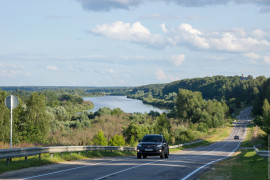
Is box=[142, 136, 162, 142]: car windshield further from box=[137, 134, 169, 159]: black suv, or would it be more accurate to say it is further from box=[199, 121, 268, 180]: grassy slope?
box=[199, 121, 268, 180]: grassy slope

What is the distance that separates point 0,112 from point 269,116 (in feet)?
146

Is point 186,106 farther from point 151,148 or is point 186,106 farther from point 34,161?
point 34,161

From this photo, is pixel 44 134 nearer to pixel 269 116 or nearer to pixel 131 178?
pixel 269 116

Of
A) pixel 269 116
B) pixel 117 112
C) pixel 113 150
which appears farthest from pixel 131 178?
pixel 117 112

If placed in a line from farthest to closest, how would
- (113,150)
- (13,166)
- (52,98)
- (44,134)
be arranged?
(52,98) → (44,134) → (113,150) → (13,166)

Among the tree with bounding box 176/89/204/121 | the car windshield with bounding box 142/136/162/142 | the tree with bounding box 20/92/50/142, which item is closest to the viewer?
the car windshield with bounding box 142/136/162/142

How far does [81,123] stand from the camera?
95500mm

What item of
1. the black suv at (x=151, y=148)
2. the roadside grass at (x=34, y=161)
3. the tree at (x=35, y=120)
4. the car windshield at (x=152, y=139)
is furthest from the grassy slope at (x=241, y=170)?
the tree at (x=35, y=120)

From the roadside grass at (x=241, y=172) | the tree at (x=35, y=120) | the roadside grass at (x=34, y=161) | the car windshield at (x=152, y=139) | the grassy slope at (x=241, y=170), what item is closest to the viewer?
the roadside grass at (x=241, y=172)

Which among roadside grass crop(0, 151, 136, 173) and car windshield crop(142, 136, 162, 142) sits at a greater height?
car windshield crop(142, 136, 162, 142)

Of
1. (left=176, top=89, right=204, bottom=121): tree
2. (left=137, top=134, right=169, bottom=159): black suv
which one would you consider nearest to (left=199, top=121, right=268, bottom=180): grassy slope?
(left=137, top=134, right=169, bottom=159): black suv

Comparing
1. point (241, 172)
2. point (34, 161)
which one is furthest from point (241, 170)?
point (34, 161)

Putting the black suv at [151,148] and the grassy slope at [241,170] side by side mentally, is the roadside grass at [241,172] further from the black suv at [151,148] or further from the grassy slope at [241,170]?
the black suv at [151,148]

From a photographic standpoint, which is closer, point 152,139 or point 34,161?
point 34,161
